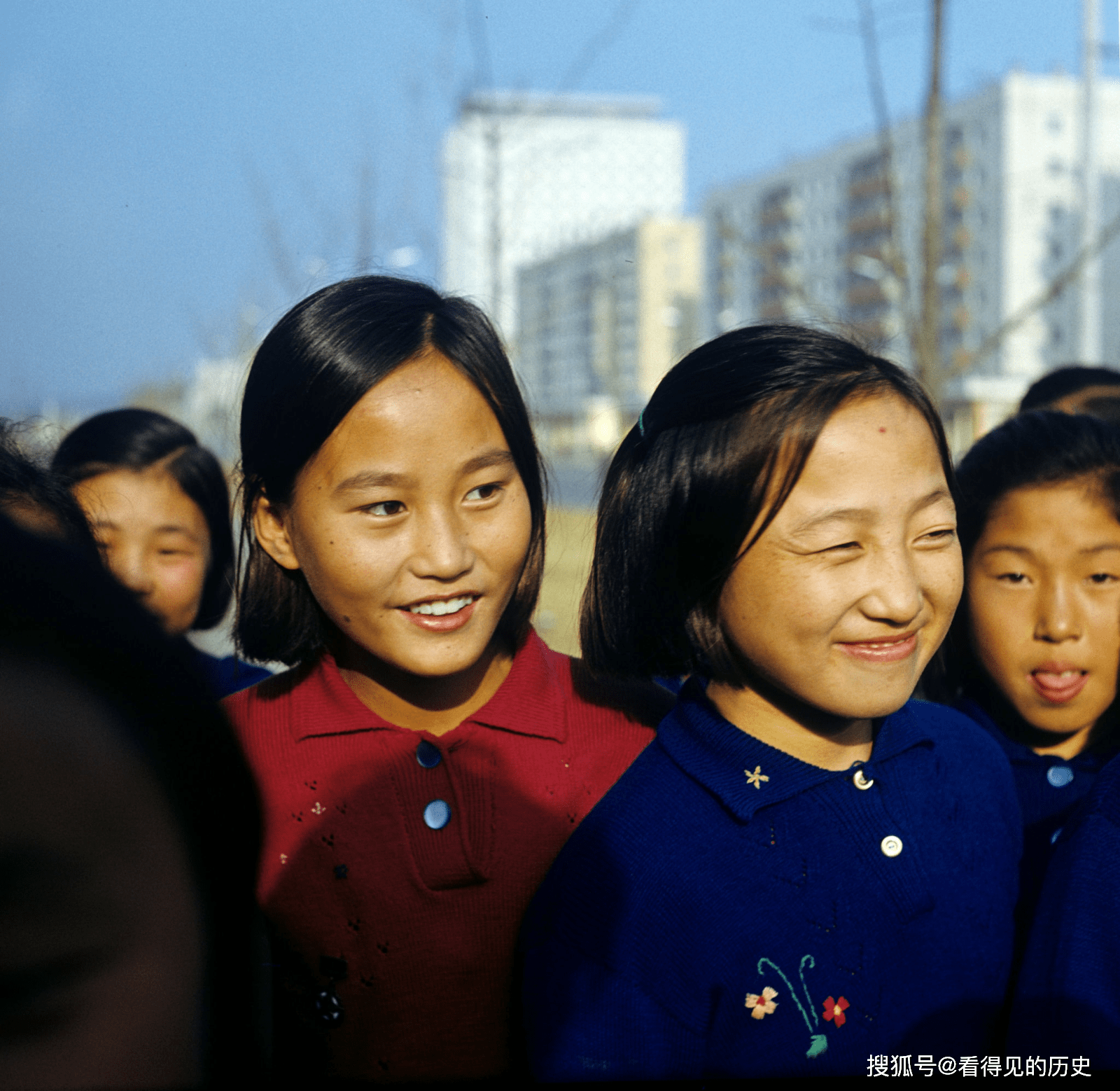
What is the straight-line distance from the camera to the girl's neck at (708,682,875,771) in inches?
56.9

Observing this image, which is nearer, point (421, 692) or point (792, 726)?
point (792, 726)

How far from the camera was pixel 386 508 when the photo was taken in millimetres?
1489

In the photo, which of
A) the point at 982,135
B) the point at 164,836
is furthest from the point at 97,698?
the point at 982,135

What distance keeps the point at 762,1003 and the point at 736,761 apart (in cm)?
27

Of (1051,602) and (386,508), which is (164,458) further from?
(1051,602)

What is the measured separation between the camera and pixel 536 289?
13.4 metres

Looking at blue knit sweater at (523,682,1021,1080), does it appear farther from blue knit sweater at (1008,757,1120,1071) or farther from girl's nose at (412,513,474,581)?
girl's nose at (412,513,474,581)

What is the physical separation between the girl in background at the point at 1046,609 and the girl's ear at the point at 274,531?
3.35ft

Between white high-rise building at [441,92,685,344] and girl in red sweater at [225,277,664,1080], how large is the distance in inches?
126

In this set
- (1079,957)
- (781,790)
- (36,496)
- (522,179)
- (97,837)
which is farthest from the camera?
(522,179)

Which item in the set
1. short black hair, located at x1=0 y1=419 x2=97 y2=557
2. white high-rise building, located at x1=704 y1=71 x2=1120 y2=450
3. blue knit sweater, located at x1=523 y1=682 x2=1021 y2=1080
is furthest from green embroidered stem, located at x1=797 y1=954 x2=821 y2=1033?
white high-rise building, located at x1=704 y1=71 x2=1120 y2=450

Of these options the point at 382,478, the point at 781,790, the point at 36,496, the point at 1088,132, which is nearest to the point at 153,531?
the point at 36,496

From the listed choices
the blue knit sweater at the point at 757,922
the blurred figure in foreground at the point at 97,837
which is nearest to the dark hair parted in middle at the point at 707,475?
the blue knit sweater at the point at 757,922

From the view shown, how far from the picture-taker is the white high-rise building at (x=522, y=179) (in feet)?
19.6
